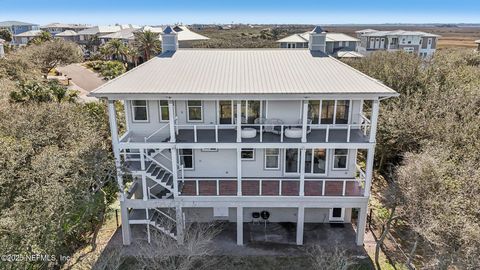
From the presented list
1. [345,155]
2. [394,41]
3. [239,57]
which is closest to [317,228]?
[345,155]

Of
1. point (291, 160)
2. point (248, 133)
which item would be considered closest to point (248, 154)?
point (248, 133)

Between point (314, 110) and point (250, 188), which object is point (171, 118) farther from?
point (314, 110)

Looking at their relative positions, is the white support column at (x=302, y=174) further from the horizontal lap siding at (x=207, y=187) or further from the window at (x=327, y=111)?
the horizontal lap siding at (x=207, y=187)

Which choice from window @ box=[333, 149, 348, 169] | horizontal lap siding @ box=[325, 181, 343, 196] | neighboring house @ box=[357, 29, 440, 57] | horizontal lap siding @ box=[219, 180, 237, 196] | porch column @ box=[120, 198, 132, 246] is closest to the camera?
porch column @ box=[120, 198, 132, 246]

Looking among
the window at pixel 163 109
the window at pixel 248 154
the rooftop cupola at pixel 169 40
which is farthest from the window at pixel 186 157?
the rooftop cupola at pixel 169 40

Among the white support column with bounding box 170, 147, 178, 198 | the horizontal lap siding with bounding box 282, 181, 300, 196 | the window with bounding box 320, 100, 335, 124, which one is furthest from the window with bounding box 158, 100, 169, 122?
the window with bounding box 320, 100, 335, 124

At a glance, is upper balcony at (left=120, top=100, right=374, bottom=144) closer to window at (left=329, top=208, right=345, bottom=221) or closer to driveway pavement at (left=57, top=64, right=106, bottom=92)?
window at (left=329, top=208, right=345, bottom=221)

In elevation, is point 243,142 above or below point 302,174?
above
